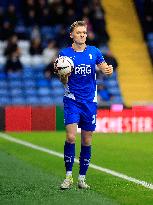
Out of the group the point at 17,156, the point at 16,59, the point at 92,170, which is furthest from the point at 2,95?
the point at 92,170

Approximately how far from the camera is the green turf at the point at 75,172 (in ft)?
27.8

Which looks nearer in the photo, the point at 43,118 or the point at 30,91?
the point at 43,118

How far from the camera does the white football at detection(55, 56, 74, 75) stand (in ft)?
30.2

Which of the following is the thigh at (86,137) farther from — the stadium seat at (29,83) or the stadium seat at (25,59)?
the stadium seat at (25,59)

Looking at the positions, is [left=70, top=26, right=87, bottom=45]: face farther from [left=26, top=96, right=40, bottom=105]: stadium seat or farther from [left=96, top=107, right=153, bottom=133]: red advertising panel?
[left=26, top=96, right=40, bottom=105]: stadium seat

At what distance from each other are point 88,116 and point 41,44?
14.8 meters

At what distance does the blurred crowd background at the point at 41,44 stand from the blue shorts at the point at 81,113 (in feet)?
40.1

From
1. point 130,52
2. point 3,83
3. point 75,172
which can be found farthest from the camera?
point 130,52

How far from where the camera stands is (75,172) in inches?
448

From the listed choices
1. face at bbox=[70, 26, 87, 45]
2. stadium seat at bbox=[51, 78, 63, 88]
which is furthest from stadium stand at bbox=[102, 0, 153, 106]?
face at bbox=[70, 26, 87, 45]

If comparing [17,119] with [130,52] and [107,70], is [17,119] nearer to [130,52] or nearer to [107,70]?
[130,52]

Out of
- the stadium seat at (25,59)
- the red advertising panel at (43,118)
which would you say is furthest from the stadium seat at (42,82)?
the red advertising panel at (43,118)

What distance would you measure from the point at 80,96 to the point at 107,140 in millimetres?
7831

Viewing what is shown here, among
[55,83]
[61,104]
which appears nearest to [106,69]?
[61,104]
